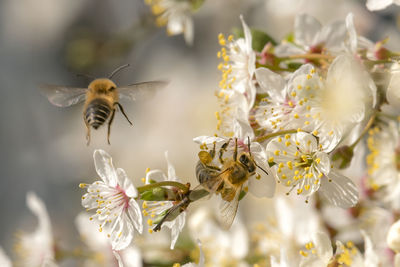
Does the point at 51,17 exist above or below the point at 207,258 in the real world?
above

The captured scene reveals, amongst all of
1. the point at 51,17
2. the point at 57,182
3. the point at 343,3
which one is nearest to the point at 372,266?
the point at 343,3

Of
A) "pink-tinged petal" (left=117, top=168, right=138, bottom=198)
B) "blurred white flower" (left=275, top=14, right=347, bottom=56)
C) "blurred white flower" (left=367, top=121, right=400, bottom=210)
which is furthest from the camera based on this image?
"blurred white flower" (left=367, top=121, right=400, bottom=210)

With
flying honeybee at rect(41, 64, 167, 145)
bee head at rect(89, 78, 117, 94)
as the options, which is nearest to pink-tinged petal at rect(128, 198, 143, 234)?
flying honeybee at rect(41, 64, 167, 145)

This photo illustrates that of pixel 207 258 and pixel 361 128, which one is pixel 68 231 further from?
pixel 361 128

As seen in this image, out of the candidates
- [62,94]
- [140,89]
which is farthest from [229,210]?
[62,94]

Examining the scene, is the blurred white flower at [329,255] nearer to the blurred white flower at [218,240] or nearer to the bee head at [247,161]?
the bee head at [247,161]

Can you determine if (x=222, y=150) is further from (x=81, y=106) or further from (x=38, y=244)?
(x=81, y=106)

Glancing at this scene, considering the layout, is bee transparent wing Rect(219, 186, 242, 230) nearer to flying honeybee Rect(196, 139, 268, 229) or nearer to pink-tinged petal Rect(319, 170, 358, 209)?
flying honeybee Rect(196, 139, 268, 229)
